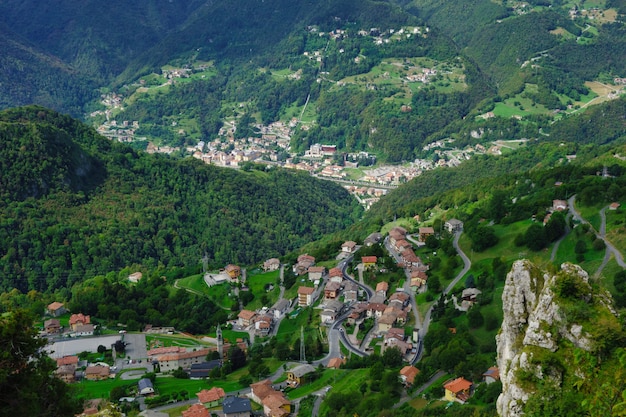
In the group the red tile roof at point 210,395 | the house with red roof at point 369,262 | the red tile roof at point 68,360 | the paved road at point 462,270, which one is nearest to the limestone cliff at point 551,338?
the red tile roof at point 210,395

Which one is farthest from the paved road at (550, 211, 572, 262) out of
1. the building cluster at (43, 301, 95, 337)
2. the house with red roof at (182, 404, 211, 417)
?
the building cluster at (43, 301, 95, 337)

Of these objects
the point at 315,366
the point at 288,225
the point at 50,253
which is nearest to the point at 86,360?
the point at 315,366

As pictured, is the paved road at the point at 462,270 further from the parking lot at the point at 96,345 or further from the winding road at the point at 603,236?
the parking lot at the point at 96,345

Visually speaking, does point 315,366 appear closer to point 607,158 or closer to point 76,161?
point 607,158

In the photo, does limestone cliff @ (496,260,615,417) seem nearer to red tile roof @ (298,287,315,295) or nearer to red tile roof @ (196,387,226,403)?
red tile roof @ (196,387,226,403)

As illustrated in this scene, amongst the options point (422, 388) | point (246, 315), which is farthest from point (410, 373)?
point (246, 315)

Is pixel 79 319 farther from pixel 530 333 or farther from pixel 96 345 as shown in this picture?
pixel 530 333

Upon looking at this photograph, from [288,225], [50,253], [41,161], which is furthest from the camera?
[288,225]
